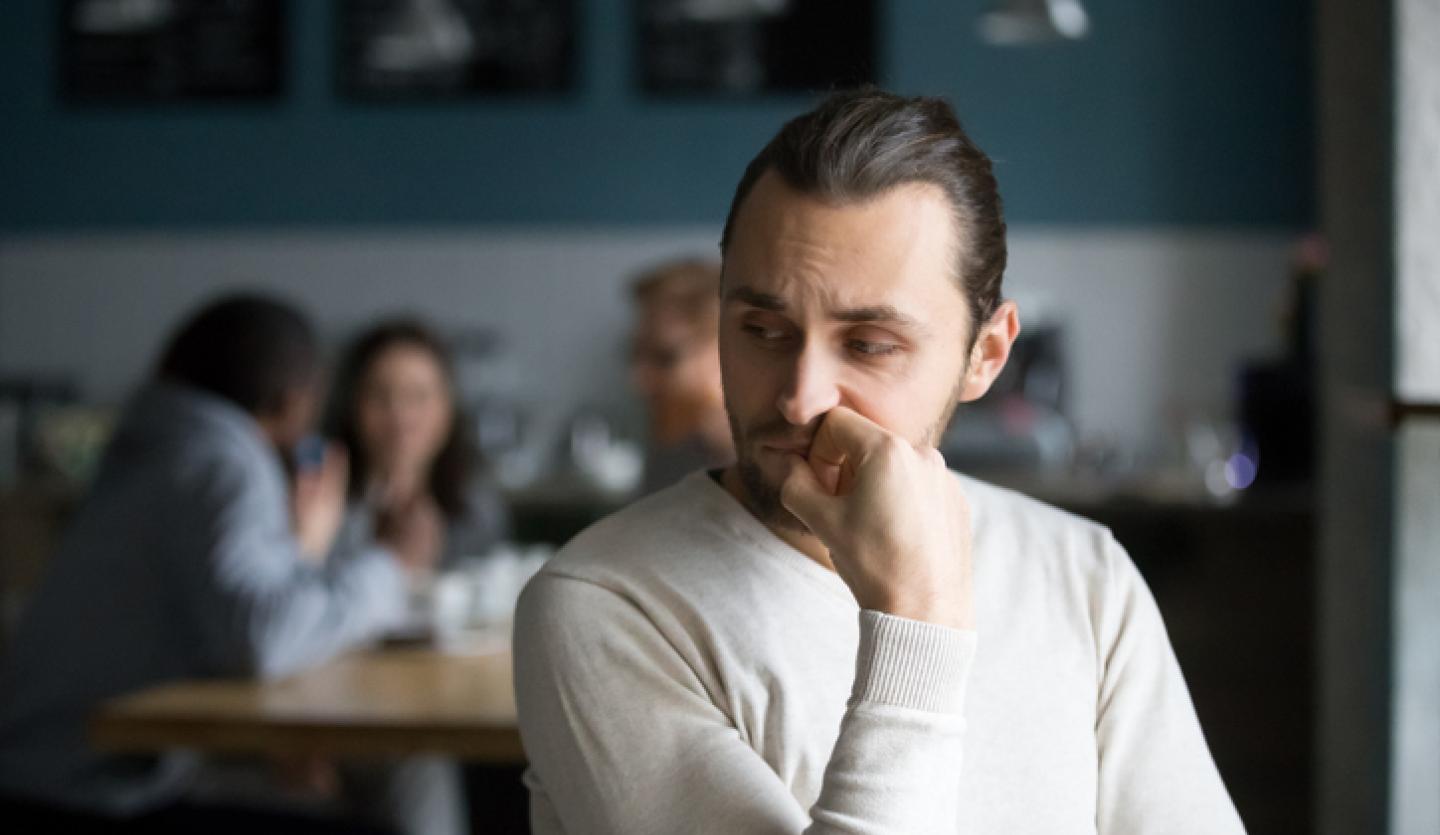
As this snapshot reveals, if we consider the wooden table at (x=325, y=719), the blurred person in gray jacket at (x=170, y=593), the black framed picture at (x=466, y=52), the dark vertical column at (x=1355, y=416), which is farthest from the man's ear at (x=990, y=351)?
the black framed picture at (x=466, y=52)

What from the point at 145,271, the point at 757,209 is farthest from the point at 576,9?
the point at 757,209

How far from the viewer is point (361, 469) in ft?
11.7

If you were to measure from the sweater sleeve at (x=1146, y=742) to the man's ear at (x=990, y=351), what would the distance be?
0.17 metres

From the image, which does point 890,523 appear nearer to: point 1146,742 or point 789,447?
point 789,447

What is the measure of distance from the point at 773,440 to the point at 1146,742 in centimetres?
35

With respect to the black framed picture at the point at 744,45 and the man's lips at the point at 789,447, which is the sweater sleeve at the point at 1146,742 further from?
the black framed picture at the point at 744,45

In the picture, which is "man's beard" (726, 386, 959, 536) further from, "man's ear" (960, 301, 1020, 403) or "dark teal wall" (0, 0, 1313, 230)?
"dark teal wall" (0, 0, 1313, 230)

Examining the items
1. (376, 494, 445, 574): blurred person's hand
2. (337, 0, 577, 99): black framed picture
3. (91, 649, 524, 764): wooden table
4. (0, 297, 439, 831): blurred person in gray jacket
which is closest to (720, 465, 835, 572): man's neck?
(91, 649, 524, 764): wooden table

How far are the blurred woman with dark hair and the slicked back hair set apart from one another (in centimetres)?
247

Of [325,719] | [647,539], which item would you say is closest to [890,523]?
[647,539]

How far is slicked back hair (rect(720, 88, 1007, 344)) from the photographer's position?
105 centimetres

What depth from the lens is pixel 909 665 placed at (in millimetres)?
965

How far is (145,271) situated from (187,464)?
324 centimetres

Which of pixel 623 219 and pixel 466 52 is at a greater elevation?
pixel 466 52
